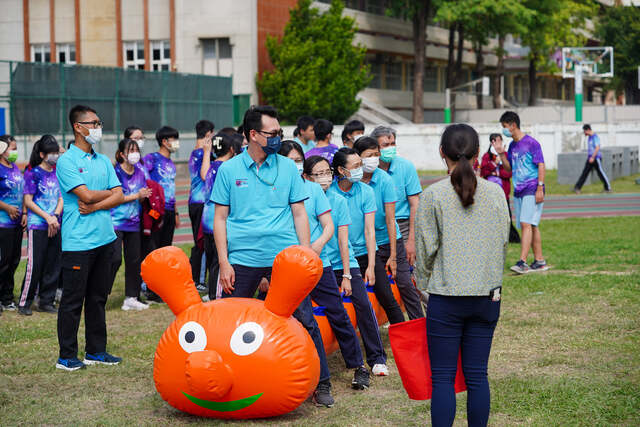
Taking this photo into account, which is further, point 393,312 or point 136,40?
point 136,40

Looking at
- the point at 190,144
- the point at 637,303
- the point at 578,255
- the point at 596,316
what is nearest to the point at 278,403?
the point at 596,316

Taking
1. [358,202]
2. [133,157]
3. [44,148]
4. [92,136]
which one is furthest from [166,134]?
[358,202]

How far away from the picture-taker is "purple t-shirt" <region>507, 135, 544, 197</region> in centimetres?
1148

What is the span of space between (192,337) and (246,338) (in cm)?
36

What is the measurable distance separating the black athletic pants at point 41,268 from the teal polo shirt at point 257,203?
4408mm

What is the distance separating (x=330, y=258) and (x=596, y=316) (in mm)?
3389

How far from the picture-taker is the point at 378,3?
53406mm

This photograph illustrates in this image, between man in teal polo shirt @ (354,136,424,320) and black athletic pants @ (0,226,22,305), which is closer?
man in teal polo shirt @ (354,136,424,320)

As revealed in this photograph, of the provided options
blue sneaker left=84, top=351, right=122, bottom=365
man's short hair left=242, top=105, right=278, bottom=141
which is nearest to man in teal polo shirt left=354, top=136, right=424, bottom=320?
man's short hair left=242, top=105, right=278, bottom=141

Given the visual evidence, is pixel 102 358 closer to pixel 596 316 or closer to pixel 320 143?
pixel 320 143

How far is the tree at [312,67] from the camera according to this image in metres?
39.8

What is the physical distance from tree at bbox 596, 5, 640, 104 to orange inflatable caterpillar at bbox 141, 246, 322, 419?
2521 inches

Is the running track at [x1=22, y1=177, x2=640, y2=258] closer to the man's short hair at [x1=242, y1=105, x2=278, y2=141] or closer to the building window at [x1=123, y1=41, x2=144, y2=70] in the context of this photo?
the man's short hair at [x1=242, y1=105, x2=278, y2=141]

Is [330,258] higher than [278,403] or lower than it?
higher
